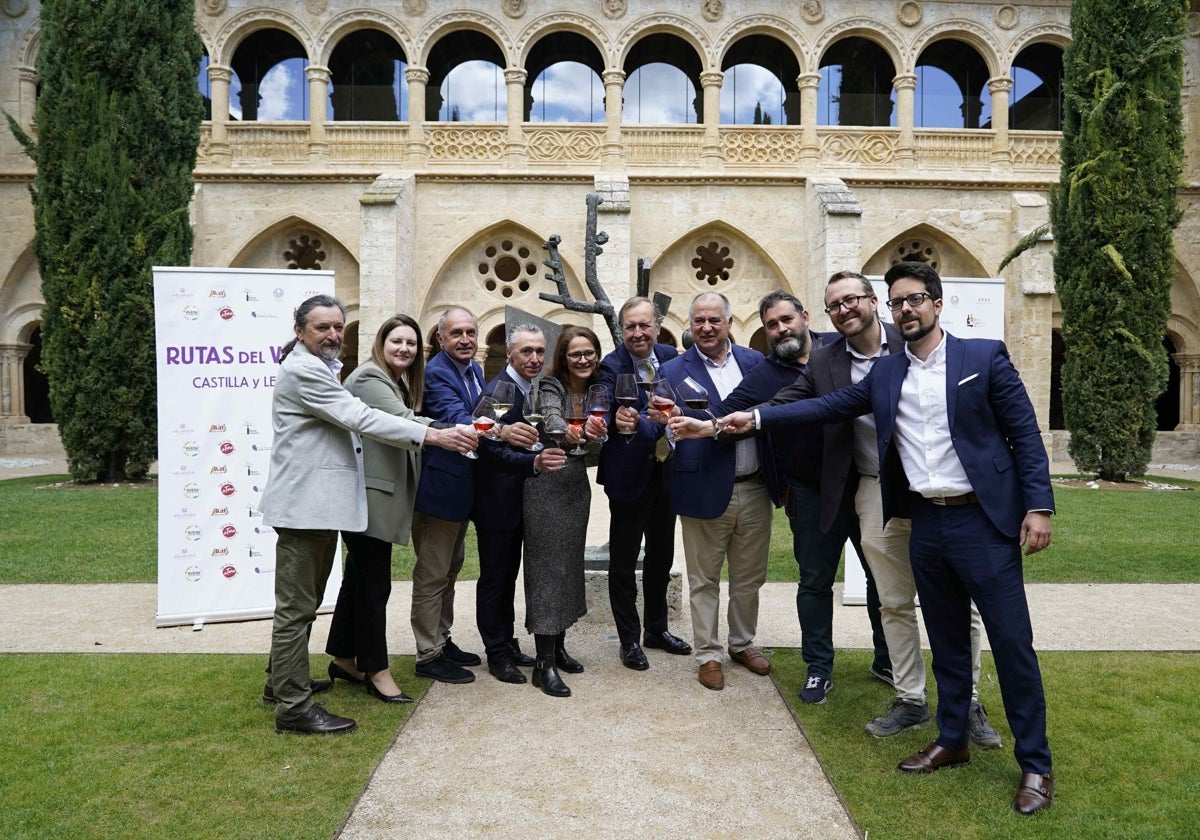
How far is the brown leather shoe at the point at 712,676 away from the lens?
3996 mm

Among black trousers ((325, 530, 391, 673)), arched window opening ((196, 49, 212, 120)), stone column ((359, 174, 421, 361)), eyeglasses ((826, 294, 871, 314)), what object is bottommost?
black trousers ((325, 530, 391, 673))

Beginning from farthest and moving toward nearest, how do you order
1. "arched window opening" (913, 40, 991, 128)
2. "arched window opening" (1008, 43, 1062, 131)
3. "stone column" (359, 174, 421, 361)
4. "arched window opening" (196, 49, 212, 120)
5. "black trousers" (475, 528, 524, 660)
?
"arched window opening" (1008, 43, 1062, 131), "arched window opening" (913, 40, 991, 128), "arched window opening" (196, 49, 212, 120), "stone column" (359, 174, 421, 361), "black trousers" (475, 528, 524, 660)

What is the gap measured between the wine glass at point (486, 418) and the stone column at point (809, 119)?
1528cm

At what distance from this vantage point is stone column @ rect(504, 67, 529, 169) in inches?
661

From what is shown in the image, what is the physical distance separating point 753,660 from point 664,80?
16858mm

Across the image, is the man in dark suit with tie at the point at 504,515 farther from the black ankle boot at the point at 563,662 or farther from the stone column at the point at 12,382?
the stone column at the point at 12,382

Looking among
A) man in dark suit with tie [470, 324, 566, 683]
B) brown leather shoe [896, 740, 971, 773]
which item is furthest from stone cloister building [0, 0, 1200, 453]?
brown leather shoe [896, 740, 971, 773]

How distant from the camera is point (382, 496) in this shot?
3.84 metres

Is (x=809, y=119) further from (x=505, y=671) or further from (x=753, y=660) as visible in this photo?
(x=505, y=671)

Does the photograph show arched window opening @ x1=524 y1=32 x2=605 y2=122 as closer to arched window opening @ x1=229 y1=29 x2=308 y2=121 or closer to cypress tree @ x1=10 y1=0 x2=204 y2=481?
arched window opening @ x1=229 y1=29 x2=308 y2=121

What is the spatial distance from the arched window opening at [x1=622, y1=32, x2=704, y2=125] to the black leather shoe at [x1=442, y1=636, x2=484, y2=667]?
1593 centimetres

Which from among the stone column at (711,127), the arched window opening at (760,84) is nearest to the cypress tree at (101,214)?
the stone column at (711,127)

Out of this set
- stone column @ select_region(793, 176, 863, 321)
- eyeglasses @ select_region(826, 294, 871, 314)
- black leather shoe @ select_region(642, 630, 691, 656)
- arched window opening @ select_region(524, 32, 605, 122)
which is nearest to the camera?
eyeglasses @ select_region(826, 294, 871, 314)

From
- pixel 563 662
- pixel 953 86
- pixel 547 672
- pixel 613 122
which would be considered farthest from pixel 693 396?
pixel 953 86
